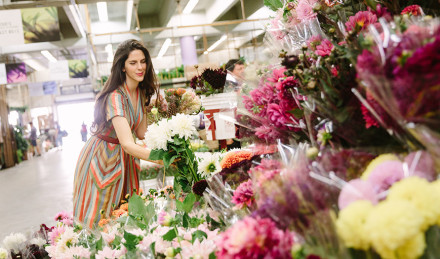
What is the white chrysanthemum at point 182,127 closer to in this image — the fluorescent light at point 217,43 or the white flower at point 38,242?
the white flower at point 38,242

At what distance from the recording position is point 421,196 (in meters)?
0.59

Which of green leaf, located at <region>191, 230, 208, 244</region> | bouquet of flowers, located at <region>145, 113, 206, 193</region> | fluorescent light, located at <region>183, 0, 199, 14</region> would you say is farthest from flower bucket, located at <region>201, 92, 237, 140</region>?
fluorescent light, located at <region>183, 0, 199, 14</region>

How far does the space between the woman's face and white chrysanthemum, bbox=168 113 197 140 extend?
96 centimetres

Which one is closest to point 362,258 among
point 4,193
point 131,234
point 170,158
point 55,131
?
point 131,234

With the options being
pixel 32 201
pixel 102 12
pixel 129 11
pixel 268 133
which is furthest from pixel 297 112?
pixel 102 12

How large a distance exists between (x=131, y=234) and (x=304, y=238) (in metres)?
0.49

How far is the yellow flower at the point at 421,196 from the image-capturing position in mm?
580

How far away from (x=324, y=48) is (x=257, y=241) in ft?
2.07

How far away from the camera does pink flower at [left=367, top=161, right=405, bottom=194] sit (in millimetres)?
668

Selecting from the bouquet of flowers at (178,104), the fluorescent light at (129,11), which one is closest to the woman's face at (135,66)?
the bouquet of flowers at (178,104)

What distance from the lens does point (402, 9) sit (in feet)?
3.63

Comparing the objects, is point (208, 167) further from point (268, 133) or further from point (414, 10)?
point (414, 10)

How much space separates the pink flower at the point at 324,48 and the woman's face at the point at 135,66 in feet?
4.66

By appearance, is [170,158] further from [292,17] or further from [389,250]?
[389,250]
